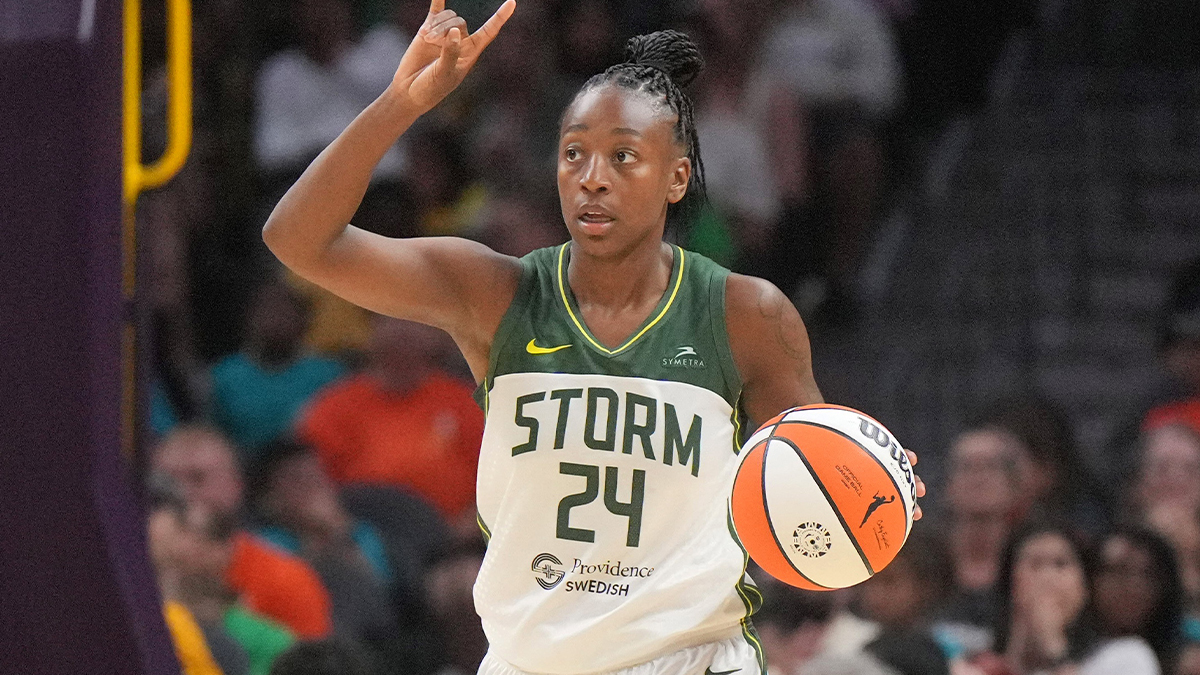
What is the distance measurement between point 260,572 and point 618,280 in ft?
8.73

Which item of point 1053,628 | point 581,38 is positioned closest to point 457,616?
point 1053,628

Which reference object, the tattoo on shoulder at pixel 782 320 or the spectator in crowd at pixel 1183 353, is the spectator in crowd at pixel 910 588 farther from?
the tattoo on shoulder at pixel 782 320

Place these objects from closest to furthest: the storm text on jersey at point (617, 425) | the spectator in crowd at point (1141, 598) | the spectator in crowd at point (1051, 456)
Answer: the storm text on jersey at point (617, 425), the spectator in crowd at point (1141, 598), the spectator in crowd at point (1051, 456)

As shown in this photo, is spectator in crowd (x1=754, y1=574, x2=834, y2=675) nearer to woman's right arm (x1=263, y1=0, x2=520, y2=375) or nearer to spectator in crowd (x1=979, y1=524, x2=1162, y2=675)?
spectator in crowd (x1=979, y1=524, x2=1162, y2=675)

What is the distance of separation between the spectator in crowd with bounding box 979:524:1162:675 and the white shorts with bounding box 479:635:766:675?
6.39 ft

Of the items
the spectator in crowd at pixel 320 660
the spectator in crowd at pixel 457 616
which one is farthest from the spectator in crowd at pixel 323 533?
the spectator in crowd at pixel 320 660

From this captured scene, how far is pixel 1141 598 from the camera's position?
5.02 m

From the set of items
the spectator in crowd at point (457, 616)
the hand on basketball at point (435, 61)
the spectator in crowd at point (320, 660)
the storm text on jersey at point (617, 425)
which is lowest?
the spectator in crowd at point (457, 616)

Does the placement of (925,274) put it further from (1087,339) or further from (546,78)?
(546,78)

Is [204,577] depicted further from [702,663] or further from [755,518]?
[755,518]

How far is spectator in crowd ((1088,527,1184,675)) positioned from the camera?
5000mm

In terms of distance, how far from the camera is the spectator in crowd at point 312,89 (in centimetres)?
723

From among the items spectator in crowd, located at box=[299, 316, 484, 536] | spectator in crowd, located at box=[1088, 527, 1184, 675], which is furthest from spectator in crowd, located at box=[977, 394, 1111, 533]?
spectator in crowd, located at box=[299, 316, 484, 536]

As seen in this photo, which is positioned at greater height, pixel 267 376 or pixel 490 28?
pixel 490 28
